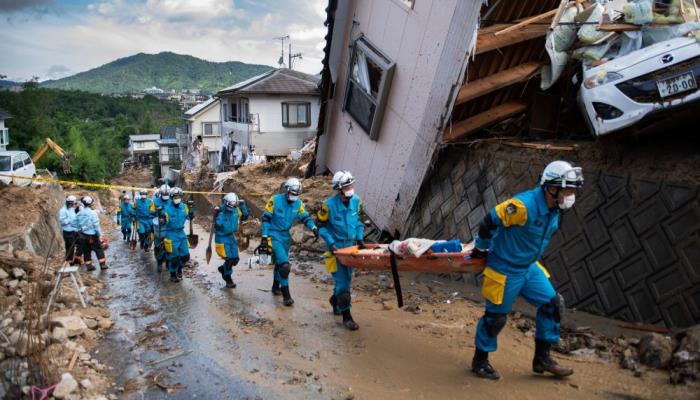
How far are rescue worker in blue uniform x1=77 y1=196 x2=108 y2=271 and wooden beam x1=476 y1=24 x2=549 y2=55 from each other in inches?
374

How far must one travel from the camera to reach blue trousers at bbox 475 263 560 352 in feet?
15.4

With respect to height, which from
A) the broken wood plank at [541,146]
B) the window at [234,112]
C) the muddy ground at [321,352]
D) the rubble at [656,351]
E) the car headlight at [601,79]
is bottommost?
the muddy ground at [321,352]

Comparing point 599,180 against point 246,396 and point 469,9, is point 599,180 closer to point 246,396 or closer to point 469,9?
point 469,9

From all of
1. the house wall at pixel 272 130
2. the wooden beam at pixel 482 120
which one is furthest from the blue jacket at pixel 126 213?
the house wall at pixel 272 130

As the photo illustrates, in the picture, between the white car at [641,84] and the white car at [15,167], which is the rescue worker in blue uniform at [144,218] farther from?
the white car at [641,84]

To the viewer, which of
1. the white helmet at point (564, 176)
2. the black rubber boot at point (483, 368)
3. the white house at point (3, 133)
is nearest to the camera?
the white helmet at point (564, 176)

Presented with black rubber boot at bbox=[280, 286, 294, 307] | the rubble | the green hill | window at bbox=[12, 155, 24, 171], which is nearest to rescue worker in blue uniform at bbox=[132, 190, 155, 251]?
black rubber boot at bbox=[280, 286, 294, 307]

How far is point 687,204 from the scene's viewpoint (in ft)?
18.4

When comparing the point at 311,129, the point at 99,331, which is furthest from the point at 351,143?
the point at 311,129

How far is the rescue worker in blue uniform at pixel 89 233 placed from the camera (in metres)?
11.9

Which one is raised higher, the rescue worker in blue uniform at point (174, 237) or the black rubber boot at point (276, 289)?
the rescue worker in blue uniform at point (174, 237)

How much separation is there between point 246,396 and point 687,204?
517 centimetres

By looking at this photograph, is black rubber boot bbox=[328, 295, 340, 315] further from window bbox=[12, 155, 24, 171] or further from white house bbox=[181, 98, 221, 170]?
white house bbox=[181, 98, 221, 170]

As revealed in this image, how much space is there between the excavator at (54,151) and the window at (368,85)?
1263 inches
